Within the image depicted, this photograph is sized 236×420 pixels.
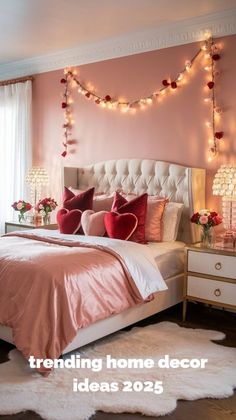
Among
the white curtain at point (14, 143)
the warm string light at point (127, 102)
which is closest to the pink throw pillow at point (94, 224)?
the warm string light at point (127, 102)

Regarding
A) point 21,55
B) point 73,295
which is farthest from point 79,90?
point 73,295

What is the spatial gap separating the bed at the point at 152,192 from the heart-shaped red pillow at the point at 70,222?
72cm

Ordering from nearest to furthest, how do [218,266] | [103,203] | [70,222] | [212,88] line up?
[218,266] < [212,88] < [70,222] < [103,203]

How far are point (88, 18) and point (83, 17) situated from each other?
0.06m

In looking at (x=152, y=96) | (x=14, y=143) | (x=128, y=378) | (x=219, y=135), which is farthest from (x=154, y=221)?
(x=14, y=143)

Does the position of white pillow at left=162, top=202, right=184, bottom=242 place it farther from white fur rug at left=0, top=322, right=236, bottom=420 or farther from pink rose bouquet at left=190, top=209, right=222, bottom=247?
white fur rug at left=0, top=322, right=236, bottom=420

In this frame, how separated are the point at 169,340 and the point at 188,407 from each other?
89 centimetres

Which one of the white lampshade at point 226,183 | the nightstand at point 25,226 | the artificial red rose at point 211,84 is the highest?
the artificial red rose at point 211,84

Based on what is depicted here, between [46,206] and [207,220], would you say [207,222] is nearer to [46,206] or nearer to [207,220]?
[207,220]

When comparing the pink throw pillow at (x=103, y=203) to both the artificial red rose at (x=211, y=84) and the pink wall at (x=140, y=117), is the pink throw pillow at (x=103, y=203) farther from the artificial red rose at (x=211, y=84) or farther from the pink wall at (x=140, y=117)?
the artificial red rose at (x=211, y=84)

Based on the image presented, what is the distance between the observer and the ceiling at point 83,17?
3.68 metres

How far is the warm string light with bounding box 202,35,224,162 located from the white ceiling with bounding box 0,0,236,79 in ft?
0.91

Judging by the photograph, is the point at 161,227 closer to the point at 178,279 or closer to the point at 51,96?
the point at 178,279

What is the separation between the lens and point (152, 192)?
14.6 feet
